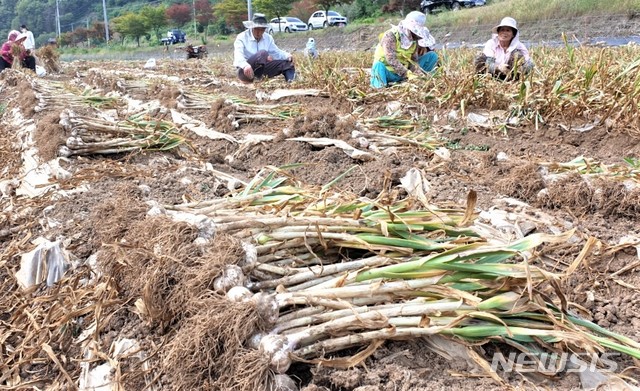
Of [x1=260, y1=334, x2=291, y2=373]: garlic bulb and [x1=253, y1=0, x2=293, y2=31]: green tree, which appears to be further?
[x1=253, y1=0, x2=293, y2=31]: green tree

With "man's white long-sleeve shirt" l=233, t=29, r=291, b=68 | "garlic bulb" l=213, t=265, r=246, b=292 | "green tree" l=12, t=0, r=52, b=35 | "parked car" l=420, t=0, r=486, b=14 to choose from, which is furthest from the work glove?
"green tree" l=12, t=0, r=52, b=35

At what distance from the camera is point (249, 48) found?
7656 millimetres

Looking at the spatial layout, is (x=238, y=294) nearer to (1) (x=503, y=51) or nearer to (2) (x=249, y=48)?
(1) (x=503, y=51)

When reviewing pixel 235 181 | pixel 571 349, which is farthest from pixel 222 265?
pixel 235 181

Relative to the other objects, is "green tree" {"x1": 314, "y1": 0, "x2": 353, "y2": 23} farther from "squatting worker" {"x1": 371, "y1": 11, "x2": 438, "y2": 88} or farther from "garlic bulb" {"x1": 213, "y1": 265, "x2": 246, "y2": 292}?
"garlic bulb" {"x1": 213, "y1": 265, "x2": 246, "y2": 292}

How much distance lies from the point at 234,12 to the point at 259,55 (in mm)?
38381

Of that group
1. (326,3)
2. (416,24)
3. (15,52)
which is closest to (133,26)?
(326,3)

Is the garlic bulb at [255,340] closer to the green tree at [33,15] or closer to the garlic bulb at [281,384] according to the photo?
the garlic bulb at [281,384]

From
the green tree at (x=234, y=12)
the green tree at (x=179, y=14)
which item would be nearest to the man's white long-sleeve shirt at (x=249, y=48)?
the green tree at (x=234, y=12)

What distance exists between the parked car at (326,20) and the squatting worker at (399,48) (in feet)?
89.4

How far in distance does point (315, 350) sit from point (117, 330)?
70 centimetres

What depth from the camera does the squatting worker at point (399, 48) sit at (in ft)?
18.0

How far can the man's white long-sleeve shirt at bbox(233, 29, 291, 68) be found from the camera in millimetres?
7425

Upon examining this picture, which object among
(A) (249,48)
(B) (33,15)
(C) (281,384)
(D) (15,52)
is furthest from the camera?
(B) (33,15)
